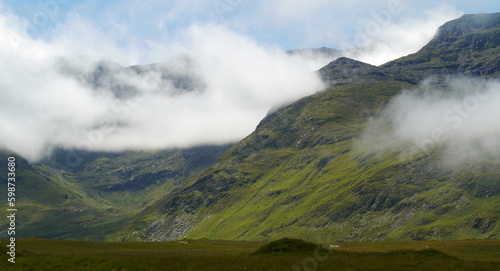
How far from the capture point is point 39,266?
1207 inches

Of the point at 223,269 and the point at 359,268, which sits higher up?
the point at 223,269

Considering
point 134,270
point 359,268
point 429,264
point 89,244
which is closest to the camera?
point 134,270

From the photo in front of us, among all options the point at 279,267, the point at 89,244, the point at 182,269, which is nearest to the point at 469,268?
the point at 279,267

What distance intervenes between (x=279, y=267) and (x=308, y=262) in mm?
4314

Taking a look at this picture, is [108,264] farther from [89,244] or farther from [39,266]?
[89,244]

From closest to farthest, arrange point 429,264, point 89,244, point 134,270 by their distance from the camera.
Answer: point 134,270 → point 429,264 → point 89,244

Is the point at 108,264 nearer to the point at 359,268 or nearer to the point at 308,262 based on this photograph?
the point at 308,262

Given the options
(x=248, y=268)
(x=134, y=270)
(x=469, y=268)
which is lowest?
(x=469, y=268)

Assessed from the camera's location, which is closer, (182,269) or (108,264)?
(182,269)

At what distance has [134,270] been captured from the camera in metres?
28.1

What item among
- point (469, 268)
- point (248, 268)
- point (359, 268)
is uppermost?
point (248, 268)

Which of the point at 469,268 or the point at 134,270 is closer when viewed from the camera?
the point at 134,270

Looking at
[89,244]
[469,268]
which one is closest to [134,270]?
[469,268]

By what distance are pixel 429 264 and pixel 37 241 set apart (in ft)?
291
